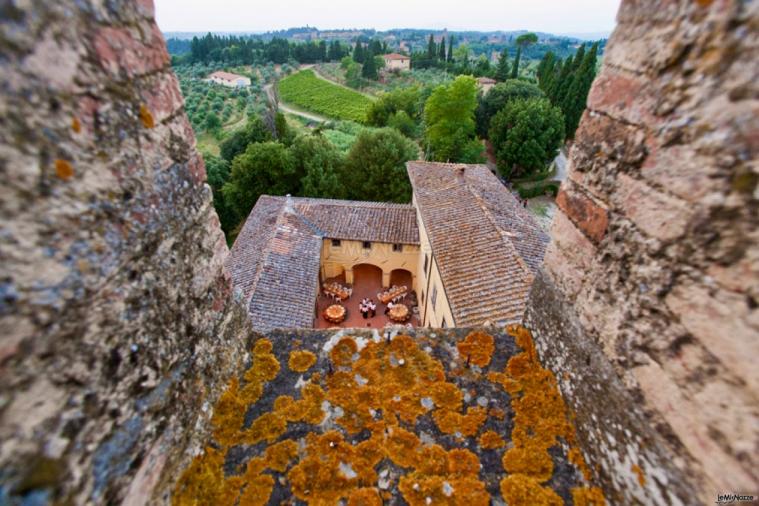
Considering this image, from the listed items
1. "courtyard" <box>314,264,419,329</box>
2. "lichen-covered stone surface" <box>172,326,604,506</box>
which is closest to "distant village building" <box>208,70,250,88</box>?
"courtyard" <box>314,264,419,329</box>

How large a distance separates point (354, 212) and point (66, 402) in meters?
17.9

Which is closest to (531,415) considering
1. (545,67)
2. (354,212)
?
(354,212)

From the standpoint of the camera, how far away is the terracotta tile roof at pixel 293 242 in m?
13.5

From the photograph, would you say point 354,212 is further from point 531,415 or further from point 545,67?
point 545,67

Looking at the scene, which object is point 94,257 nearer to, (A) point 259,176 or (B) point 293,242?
(B) point 293,242

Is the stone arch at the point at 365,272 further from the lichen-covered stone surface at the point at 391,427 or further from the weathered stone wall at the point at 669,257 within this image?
the weathered stone wall at the point at 669,257

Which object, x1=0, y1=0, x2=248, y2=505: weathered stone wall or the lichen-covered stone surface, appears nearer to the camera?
x1=0, y1=0, x2=248, y2=505: weathered stone wall

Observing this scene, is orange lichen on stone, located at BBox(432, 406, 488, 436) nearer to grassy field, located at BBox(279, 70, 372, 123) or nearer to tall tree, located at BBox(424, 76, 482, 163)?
tall tree, located at BBox(424, 76, 482, 163)

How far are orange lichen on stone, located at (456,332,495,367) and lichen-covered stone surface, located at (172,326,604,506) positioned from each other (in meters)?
0.01

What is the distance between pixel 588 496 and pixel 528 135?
1214 inches

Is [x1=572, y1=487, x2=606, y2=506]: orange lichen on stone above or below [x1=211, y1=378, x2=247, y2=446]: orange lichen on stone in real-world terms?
below

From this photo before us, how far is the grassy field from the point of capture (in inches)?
2461

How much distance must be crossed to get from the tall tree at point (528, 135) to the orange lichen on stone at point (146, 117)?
103 ft

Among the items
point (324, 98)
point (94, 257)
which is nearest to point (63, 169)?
point (94, 257)
